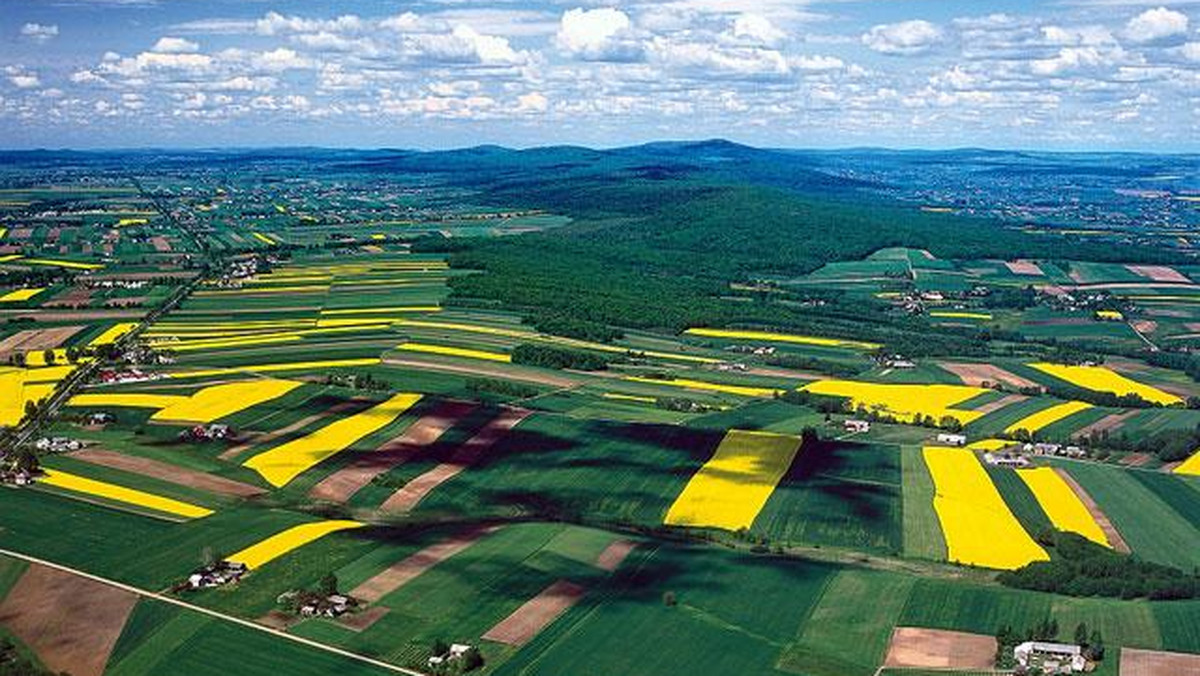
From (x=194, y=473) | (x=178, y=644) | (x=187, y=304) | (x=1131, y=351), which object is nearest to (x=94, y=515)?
(x=194, y=473)

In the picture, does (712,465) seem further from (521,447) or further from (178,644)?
(178,644)

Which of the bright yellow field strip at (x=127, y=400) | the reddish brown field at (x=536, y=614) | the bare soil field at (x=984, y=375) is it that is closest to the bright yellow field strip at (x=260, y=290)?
the bright yellow field strip at (x=127, y=400)

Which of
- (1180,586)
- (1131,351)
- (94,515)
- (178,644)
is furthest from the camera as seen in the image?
(1131,351)

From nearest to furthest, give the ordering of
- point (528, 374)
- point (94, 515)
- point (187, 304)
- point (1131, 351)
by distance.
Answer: point (94, 515) < point (528, 374) < point (1131, 351) < point (187, 304)

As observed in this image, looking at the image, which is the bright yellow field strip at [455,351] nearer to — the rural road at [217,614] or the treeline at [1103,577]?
the rural road at [217,614]

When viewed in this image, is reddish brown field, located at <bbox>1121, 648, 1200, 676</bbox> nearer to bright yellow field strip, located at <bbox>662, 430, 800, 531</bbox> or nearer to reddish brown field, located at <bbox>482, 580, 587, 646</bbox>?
bright yellow field strip, located at <bbox>662, 430, 800, 531</bbox>

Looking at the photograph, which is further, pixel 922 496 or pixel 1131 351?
pixel 1131 351

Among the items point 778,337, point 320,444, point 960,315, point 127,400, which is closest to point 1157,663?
point 320,444

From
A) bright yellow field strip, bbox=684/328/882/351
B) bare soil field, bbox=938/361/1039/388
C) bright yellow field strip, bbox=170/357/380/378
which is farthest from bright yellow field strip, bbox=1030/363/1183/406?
bright yellow field strip, bbox=170/357/380/378
